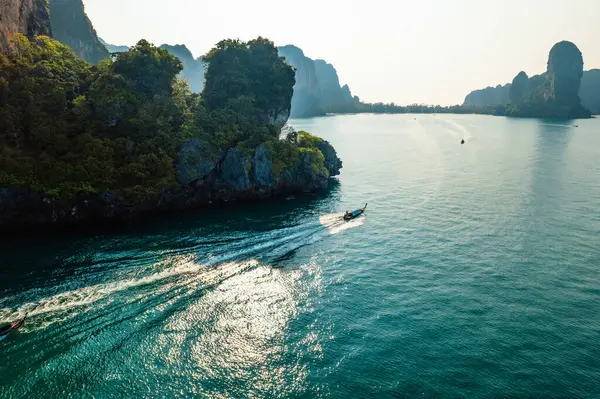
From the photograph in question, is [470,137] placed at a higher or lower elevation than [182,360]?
higher

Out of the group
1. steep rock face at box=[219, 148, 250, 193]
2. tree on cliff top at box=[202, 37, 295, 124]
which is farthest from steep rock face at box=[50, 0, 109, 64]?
steep rock face at box=[219, 148, 250, 193]

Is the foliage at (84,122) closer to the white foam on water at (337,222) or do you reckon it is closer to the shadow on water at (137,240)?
the shadow on water at (137,240)

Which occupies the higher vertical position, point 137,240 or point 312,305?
point 137,240

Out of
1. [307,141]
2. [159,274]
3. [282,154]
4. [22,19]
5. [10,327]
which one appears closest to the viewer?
[10,327]

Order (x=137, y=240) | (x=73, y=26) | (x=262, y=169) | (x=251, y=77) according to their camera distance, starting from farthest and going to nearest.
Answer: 1. (x=73, y=26)
2. (x=251, y=77)
3. (x=262, y=169)
4. (x=137, y=240)

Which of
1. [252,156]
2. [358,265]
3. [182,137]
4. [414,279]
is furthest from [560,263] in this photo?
[182,137]

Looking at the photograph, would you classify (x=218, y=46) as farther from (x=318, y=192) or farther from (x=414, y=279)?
(x=414, y=279)

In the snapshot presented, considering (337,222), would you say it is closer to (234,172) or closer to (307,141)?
(234,172)

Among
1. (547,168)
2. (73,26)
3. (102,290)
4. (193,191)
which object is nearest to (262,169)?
(193,191)
